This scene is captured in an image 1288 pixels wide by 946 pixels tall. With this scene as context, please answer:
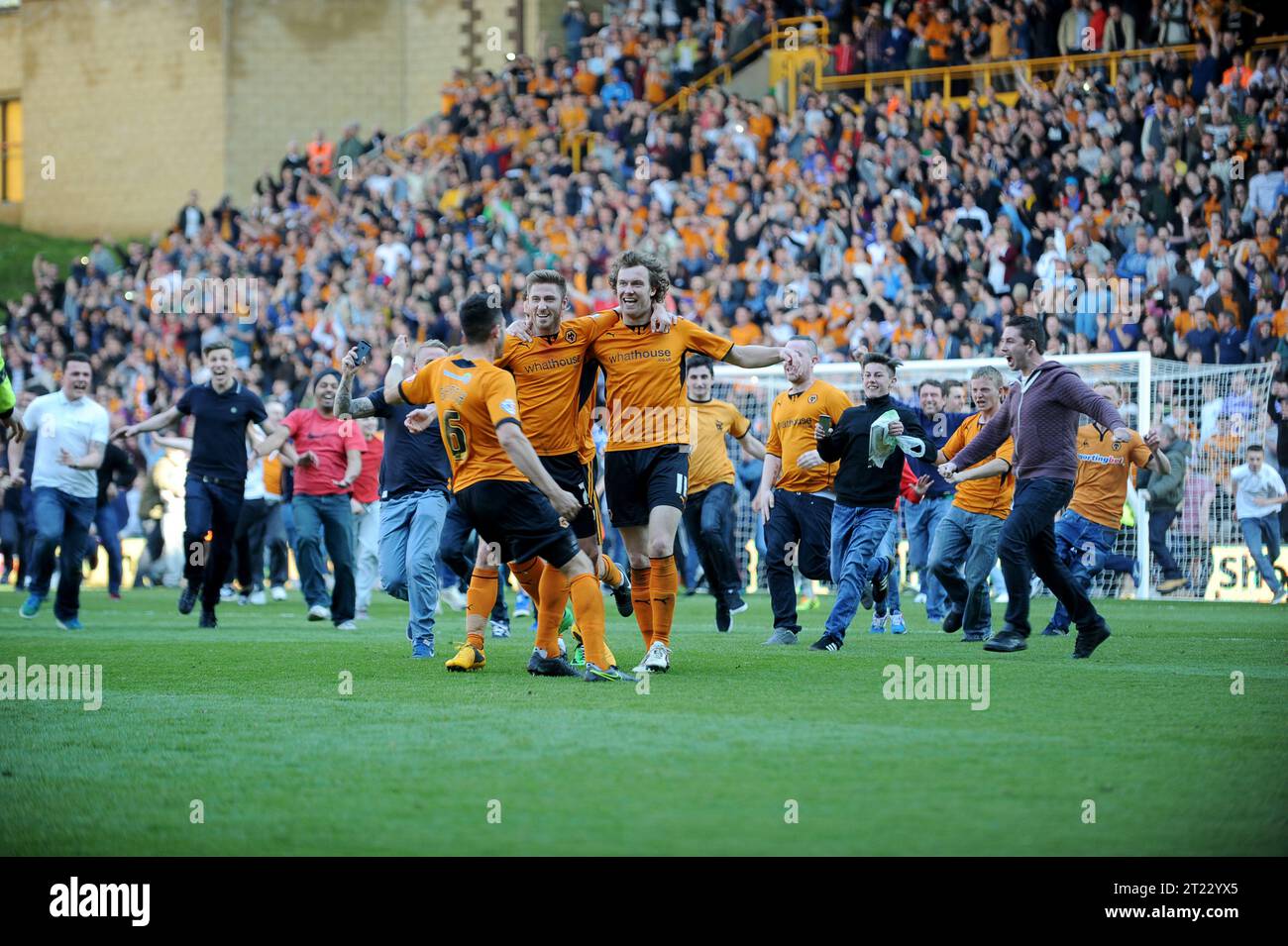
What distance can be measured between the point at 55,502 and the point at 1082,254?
1385cm

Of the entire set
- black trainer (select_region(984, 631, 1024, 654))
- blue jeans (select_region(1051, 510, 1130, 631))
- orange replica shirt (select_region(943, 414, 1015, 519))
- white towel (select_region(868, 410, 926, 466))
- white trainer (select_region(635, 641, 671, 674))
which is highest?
white towel (select_region(868, 410, 926, 466))

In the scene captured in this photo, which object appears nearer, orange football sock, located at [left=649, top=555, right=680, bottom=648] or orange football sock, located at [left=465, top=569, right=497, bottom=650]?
orange football sock, located at [left=649, top=555, right=680, bottom=648]

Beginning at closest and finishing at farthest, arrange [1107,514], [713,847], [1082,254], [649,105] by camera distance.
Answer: [713,847]
[1107,514]
[1082,254]
[649,105]

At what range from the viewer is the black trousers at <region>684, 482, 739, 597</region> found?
50.5 feet

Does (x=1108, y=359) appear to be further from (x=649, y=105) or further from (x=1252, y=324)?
(x=649, y=105)

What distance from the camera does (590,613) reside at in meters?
9.52

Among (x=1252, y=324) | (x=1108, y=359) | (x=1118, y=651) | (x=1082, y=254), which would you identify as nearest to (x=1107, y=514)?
(x=1118, y=651)

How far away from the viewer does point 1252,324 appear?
67.9 feet

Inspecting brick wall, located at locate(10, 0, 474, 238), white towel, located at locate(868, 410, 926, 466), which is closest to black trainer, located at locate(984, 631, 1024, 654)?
white towel, located at locate(868, 410, 926, 466)

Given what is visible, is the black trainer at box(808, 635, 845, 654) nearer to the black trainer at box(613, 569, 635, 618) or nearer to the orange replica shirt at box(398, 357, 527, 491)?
the black trainer at box(613, 569, 635, 618)

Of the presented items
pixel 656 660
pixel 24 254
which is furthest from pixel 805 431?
pixel 24 254

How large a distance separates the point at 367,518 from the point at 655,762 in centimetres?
1282

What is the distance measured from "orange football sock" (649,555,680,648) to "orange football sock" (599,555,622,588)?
39cm

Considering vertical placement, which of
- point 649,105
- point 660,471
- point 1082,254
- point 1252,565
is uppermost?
point 649,105
